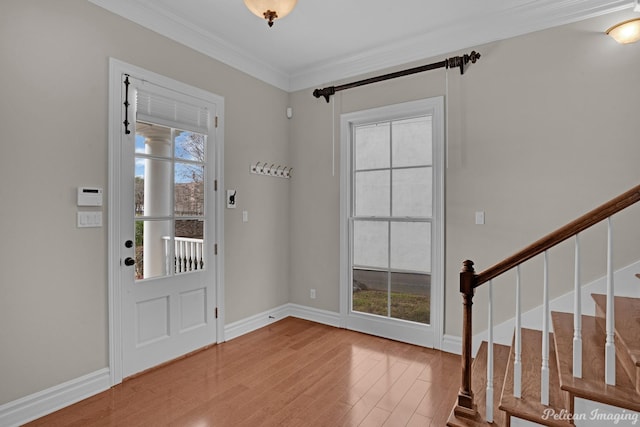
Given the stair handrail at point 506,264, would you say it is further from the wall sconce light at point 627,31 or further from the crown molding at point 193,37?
the crown molding at point 193,37

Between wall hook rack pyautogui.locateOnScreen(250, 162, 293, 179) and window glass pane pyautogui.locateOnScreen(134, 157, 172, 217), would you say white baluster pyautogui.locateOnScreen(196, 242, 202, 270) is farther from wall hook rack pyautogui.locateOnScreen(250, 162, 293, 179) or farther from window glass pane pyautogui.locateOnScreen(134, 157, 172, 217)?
wall hook rack pyautogui.locateOnScreen(250, 162, 293, 179)

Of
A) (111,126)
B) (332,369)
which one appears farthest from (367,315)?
(111,126)

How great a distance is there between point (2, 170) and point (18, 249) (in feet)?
1.56

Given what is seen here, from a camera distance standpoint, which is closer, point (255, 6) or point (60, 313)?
point (255, 6)

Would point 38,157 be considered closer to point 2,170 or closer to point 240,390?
point 2,170

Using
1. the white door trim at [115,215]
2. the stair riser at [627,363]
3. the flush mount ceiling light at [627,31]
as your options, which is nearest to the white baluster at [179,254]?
the white door trim at [115,215]

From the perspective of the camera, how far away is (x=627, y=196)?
1617mm

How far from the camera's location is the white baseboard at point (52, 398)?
6.68ft

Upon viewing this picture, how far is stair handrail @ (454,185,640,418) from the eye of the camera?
1.65 m

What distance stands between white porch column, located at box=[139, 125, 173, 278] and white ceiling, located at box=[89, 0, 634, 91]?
86cm

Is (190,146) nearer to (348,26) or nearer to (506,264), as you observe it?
(348,26)

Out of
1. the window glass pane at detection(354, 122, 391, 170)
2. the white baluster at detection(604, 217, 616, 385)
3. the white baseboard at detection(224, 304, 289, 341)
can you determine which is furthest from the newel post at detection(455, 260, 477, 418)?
the white baseboard at detection(224, 304, 289, 341)

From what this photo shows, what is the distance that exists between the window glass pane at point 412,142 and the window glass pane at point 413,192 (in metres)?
0.09

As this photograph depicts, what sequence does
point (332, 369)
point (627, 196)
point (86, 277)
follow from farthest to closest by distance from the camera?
point (332, 369), point (86, 277), point (627, 196)
